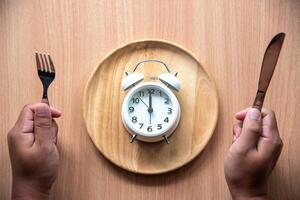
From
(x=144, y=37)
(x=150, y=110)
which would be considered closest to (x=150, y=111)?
(x=150, y=110)

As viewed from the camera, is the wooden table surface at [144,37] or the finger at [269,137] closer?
the finger at [269,137]

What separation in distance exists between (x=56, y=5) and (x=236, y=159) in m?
0.48

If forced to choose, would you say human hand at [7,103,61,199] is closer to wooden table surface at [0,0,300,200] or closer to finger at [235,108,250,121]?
wooden table surface at [0,0,300,200]

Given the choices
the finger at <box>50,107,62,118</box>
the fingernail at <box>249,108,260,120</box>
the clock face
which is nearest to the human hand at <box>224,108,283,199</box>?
the fingernail at <box>249,108,260,120</box>

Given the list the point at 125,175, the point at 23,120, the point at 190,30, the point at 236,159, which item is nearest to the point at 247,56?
the point at 190,30

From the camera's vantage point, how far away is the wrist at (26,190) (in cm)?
94

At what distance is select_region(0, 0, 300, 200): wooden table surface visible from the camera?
1015 mm

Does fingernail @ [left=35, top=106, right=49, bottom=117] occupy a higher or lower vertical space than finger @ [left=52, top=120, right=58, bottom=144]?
higher

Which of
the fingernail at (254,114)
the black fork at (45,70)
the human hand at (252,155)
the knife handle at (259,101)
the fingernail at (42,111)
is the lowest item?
the human hand at (252,155)

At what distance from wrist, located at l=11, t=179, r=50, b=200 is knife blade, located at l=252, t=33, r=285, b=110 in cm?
43

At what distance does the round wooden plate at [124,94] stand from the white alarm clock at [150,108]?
3 centimetres

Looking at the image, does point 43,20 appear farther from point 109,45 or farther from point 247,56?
point 247,56

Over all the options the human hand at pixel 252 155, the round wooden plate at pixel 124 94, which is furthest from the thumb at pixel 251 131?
the round wooden plate at pixel 124 94

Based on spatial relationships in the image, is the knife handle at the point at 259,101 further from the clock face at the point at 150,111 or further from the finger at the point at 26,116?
the finger at the point at 26,116
